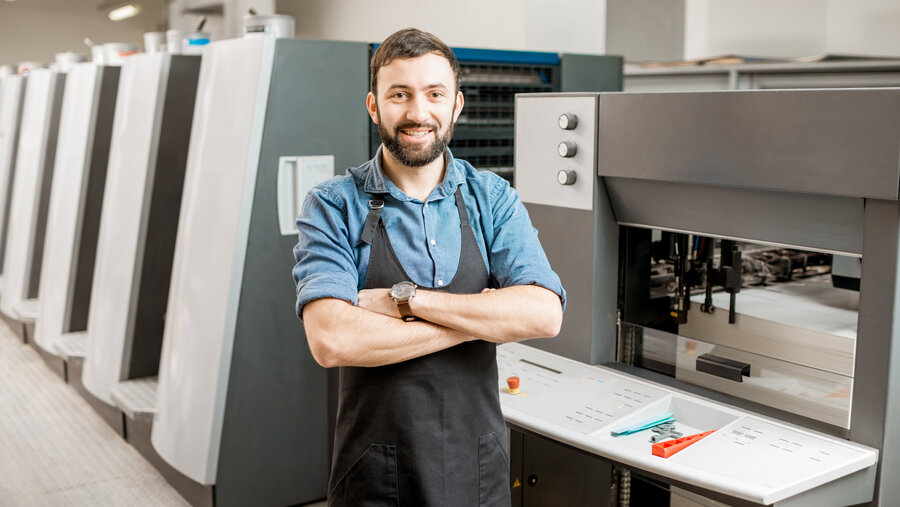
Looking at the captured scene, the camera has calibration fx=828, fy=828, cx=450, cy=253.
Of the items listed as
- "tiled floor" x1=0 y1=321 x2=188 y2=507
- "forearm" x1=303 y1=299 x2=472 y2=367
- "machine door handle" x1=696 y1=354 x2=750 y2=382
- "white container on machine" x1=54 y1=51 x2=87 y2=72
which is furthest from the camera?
"white container on machine" x1=54 y1=51 x2=87 y2=72

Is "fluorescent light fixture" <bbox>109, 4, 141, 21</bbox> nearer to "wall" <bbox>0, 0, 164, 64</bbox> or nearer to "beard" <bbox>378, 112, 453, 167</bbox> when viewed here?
"wall" <bbox>0, 0, 164, 64</bbox>

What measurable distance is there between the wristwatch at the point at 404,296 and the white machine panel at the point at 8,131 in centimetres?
530

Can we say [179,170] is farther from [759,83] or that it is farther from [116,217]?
[759,83]

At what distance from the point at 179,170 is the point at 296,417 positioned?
1.31 meters

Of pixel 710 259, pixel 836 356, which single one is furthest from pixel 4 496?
pixel 836 356

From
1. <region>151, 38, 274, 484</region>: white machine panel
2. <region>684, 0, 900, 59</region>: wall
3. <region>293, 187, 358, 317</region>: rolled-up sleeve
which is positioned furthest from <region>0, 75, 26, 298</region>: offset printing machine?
<region>293, 187, 358, 317</region>: rolled-up sleeve

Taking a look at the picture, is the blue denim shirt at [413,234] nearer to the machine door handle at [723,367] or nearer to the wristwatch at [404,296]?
the wristwatch at [404,296]

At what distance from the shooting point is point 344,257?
5.53 feet

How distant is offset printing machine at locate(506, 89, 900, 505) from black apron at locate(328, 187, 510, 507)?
0.95 ft

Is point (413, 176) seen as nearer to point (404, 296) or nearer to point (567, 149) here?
point (404, 296)

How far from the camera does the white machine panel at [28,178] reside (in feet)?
17.1

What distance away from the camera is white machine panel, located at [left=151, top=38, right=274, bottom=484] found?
2.84 metres

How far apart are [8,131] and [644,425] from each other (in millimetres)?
5683

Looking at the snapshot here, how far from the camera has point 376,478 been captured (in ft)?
5.53
